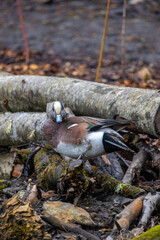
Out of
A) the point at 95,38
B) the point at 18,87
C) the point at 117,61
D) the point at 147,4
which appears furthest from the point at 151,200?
the point at 147,4

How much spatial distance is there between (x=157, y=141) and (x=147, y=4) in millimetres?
9039

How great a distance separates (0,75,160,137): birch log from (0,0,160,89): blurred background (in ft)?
7.94

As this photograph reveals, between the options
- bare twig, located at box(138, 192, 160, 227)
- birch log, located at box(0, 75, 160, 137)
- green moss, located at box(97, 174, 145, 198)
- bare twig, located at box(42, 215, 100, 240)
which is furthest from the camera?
birch log, located at box(0, 75, 160, 137)

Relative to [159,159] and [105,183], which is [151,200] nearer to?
[105,183]

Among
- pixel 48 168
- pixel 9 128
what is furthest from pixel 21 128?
pixel 48 168

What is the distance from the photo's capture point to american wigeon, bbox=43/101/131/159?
128 inches

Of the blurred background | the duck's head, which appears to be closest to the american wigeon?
the duck's head

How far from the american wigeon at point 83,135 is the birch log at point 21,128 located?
3.58ft

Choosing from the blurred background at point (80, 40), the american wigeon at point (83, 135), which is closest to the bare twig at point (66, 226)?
the american wigeon at point (83, 135)

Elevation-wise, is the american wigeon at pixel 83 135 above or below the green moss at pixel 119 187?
above

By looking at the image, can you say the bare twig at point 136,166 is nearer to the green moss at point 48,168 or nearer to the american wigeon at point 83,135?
the american wigeon at point 83,135

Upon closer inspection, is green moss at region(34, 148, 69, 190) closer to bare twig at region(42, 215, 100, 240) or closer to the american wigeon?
the american wigeon

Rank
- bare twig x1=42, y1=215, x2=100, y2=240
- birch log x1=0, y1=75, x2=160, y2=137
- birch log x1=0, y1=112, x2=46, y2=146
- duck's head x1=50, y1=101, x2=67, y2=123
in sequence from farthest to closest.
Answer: birch log x1=0, y1=112, x2=46, y2=146, birch log x1=0, y1=75, x2=160, y2=137, duck's head x1=50, y1=101, x2=67, y2=123, bare twig x1=42, y1=215, x2=100, y2=240

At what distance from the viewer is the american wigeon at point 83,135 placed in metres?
3.26
